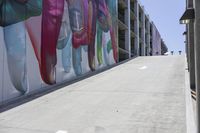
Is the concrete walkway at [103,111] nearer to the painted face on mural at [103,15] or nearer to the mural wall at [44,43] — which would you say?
the mural wall at [44,43]

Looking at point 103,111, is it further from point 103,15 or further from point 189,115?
point 103,15

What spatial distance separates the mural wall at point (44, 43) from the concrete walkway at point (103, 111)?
1.30m

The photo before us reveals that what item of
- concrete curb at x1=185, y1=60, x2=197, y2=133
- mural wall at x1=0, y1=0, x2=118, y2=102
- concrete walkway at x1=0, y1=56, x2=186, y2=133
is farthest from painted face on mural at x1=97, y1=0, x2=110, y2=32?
concrete curb at x1=185, y1=60, x2=197, y2=133

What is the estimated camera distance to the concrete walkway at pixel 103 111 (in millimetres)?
8719

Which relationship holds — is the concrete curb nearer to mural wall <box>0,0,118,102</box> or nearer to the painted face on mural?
mural wall <box>0,0,118,102</box>

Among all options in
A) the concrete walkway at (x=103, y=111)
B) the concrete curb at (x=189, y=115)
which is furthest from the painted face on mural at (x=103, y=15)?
the concrete curb at (x=189, y=115)

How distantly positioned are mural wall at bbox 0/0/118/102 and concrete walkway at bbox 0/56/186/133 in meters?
1.30

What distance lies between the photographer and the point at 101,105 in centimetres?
1188

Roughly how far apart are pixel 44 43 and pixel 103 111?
7038 millimetres

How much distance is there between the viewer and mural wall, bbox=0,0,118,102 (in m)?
13.3

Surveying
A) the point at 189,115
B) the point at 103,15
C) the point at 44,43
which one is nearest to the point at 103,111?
the point at 189,115

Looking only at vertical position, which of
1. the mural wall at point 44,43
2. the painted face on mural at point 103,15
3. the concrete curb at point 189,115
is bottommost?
the concrete curb at point 189,115

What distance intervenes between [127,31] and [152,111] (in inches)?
1329

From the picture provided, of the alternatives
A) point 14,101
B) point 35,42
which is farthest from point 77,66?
point 14,101
